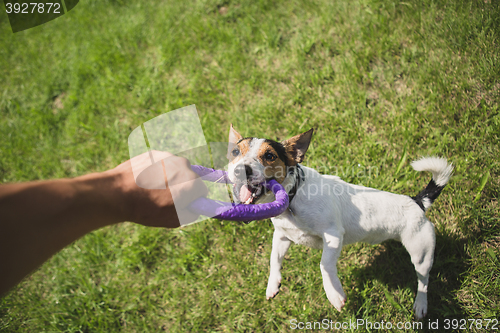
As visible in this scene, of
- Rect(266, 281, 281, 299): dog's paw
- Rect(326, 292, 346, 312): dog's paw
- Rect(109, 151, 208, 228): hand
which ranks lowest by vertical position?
Rect(266, 281, 281, 299): dog's paw

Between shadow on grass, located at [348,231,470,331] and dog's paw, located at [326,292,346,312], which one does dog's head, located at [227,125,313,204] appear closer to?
dog's paw, located at [326,292,346,312]

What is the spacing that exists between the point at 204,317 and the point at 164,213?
2.30 meters

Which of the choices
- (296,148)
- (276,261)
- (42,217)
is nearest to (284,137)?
(296,148)

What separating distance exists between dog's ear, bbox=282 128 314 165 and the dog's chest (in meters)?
0.52

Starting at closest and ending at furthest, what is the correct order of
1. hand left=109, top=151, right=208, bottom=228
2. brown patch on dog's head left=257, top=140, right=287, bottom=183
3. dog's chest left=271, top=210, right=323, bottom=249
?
1. hand left=109, top=151, right=208, bottom=228
2. brown patch on dog's head left=257, top=140, right=287, bottom=183
3. dog's chest left=271, top=210, right=323, bottom=249

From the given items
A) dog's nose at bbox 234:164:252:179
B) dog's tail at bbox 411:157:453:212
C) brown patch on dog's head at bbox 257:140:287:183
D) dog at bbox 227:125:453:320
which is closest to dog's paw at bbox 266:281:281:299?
dog at bbox 227:125:453:320

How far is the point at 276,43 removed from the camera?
5.16 meters

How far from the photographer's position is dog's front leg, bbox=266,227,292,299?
122 inches

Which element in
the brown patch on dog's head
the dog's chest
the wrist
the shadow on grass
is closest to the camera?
the wrist

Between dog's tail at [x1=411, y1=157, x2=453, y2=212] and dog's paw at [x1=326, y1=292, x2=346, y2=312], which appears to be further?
dog's tail at [x1=411, y1=157, x2=453, y2=212]

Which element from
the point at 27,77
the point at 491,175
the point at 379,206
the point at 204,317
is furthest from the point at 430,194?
the point at 27,77

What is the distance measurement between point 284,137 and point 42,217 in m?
3.42

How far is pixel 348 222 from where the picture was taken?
3.02 m

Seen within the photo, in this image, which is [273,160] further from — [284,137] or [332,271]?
[284,137]
